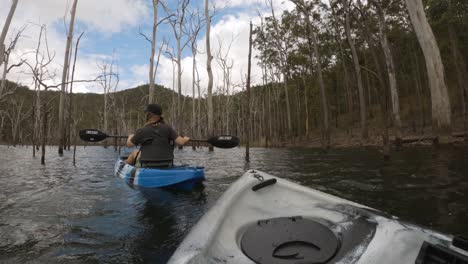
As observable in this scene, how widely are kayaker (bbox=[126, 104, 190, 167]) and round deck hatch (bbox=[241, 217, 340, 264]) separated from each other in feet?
11.0

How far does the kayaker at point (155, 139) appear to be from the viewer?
4922mm

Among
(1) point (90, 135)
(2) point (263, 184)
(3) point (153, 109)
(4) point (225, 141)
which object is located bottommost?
(2) point (263, 184)

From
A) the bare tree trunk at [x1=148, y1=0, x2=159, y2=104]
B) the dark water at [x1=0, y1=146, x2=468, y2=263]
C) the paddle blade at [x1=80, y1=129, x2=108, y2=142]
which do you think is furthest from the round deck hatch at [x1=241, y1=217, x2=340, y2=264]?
the bare tree trunk at [x1=148, y1=0, x2=159, y2=104]

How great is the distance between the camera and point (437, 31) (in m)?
22.4

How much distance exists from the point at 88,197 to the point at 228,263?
4.12 metres

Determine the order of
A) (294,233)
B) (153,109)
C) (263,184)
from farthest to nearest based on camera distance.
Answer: (153,109), (263,184), (294,233)

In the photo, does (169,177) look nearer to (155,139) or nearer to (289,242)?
(155,139)

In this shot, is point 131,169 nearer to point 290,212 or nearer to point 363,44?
point 290,212

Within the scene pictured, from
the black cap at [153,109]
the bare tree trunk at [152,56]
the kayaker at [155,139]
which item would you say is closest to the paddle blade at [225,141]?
the kayaker at [155,139]

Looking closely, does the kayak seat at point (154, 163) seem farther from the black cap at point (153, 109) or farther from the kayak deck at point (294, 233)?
the kayak deck at point (294, 233)

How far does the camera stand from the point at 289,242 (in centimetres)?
167

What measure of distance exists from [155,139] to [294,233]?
373 cm

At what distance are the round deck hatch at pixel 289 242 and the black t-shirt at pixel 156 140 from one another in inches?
132

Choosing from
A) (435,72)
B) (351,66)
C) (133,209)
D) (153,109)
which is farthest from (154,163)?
(351,66)
